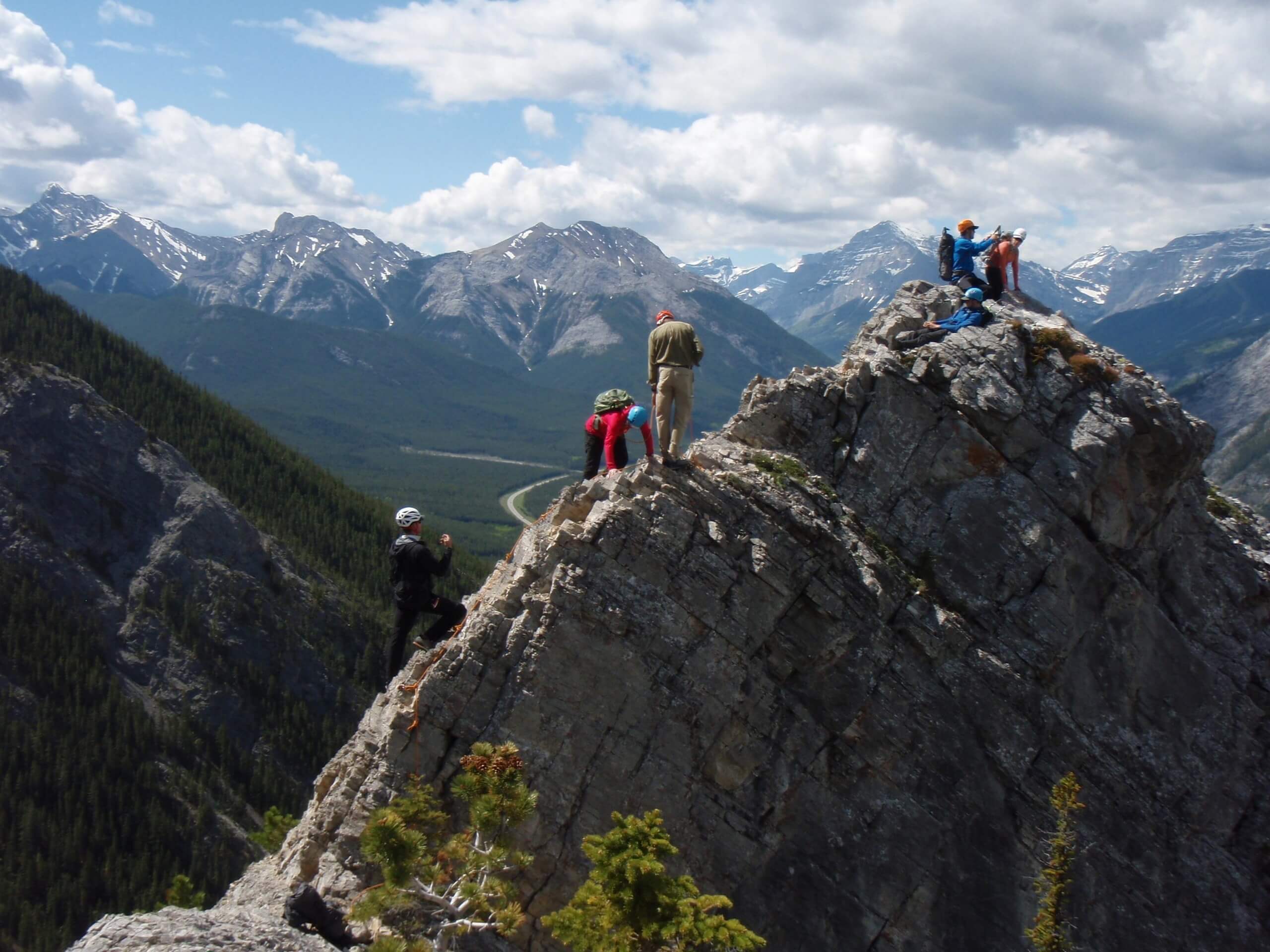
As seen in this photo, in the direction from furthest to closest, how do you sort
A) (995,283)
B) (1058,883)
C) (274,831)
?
(274,831), (995,283), (1058,883)

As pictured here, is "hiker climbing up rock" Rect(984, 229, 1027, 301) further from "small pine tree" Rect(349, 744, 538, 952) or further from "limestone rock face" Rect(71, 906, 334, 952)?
"limestone rock face" Rect(71, 906, 334, 952)

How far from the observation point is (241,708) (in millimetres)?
96375

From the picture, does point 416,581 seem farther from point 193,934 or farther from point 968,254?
point 968,254

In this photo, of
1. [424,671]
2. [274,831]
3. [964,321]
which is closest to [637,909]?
[424,671]

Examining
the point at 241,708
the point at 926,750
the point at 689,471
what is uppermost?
the point at 689,471

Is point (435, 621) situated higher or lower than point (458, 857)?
higher

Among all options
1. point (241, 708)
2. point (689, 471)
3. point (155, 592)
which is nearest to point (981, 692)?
point (689, 471)

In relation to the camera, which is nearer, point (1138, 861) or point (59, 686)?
point (1138, 861)

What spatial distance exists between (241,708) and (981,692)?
Answer: 90896 mm

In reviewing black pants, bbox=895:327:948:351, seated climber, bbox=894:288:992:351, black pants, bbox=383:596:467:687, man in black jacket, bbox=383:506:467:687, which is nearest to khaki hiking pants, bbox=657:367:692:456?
man in black jacket, bbox=383:506:467:687

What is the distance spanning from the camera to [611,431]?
24250 mm

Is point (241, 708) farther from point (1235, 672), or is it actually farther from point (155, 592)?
point (1235, 672)

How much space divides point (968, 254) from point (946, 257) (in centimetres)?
134

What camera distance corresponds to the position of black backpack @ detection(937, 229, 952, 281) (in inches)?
1293
